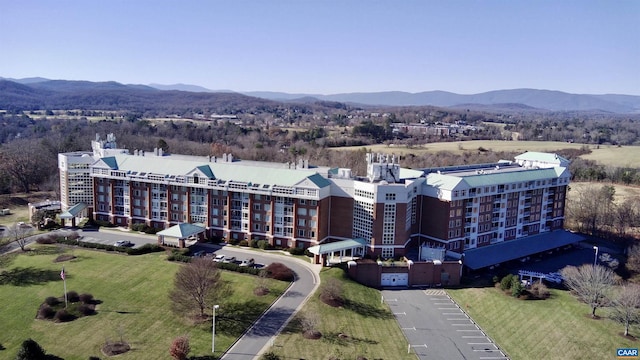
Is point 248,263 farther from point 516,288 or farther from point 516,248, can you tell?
point 516,248

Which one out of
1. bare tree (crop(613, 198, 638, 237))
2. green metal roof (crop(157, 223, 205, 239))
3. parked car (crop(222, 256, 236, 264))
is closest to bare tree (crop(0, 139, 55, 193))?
green metal roof (crop(157, 223, 205, 239))

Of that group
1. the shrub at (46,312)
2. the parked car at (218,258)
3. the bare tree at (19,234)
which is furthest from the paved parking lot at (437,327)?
the bare tree at (19,234)

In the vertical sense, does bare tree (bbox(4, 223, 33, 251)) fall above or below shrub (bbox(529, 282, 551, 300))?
above

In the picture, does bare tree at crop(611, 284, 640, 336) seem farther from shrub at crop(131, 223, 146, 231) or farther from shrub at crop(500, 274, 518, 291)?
shrub at crop(131, 223, 146, 231)

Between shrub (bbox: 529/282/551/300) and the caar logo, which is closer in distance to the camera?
the caar logo

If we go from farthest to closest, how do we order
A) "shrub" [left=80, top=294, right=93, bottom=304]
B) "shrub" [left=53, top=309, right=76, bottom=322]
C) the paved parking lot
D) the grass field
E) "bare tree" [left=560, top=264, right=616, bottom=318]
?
"bare tree" [left=560, top=264, right=616, bottom=318] → "shrub" [left=80, top=294, right=93, bottom=304] → "shrub" [left=53, top=309, right=76, bottom=322] → the paved parking lot → the grass field

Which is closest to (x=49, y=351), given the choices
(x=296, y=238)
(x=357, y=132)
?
(x=296, y=238)

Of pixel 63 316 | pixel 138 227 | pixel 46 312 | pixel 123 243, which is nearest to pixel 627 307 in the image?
pixel 63 316

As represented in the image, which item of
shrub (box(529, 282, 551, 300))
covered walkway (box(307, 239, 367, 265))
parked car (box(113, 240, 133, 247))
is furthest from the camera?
parked car (box(113, 240, 133, 247))
